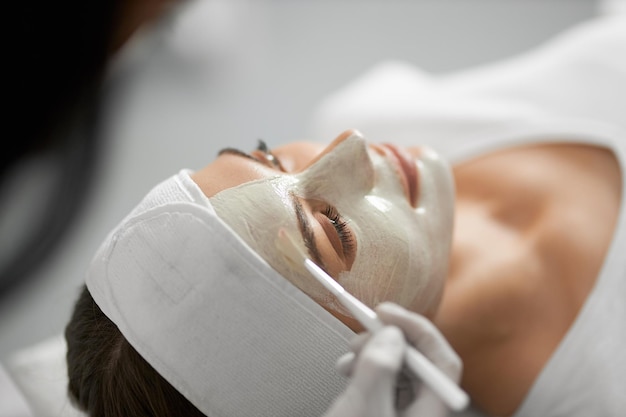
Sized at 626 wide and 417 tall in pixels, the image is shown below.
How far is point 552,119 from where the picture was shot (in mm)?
1278

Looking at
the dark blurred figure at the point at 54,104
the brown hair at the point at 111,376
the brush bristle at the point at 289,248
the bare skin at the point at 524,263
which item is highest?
the dark blurred figure at the point at 54,104

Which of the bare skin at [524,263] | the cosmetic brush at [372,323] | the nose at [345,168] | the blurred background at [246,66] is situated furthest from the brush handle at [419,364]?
the blurred background at [246,66]

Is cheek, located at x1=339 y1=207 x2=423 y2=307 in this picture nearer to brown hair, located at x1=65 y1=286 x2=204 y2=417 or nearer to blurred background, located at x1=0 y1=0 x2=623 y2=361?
brown hair, located at x1=65 y1=286 x2=204 y2=417

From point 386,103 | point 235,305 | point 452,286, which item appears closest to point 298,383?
point 235,305

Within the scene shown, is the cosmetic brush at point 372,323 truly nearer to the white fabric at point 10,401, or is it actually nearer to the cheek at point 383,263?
the cheek at point 383,263

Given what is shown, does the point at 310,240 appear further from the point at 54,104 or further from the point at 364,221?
the point at 54,104

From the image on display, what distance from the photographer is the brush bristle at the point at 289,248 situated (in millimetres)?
820

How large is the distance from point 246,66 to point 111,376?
1.26 metres

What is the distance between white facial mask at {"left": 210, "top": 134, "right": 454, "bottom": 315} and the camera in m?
0.84

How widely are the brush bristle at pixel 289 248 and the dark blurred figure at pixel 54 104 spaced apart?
11.1 inches

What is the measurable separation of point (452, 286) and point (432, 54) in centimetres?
114

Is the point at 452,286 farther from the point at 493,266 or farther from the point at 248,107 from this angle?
the point at 248,107

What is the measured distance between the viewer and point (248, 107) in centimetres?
192

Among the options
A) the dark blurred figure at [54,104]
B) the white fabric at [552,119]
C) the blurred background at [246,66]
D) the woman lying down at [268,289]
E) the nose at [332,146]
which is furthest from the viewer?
the blurred background at [246,66]
